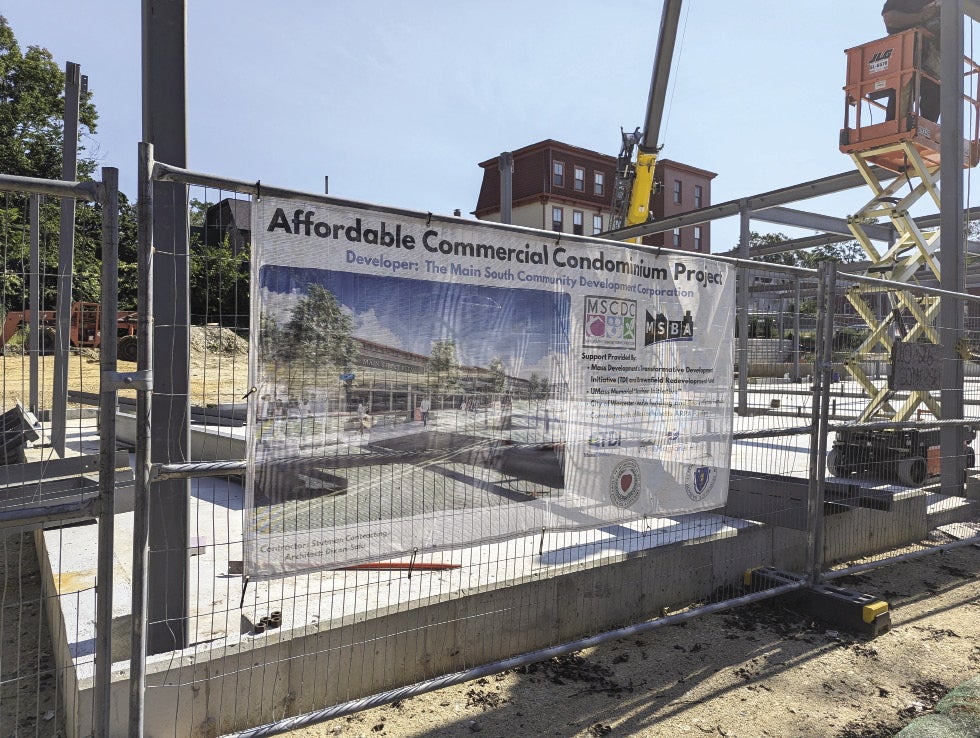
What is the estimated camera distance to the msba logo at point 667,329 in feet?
12.4

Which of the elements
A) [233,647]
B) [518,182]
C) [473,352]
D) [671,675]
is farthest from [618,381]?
[518,182]

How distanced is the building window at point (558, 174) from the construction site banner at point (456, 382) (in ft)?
132

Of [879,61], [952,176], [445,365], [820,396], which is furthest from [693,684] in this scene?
[879,61]

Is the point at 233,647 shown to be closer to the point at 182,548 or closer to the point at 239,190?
the point at 182,548

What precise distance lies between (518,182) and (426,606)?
43109 mm

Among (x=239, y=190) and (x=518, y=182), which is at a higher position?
(x=518, y=182)

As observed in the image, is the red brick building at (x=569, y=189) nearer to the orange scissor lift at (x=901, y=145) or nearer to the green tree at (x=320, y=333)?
the orange scissor lift at (x=901, y=145)

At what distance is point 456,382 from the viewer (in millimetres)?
3113

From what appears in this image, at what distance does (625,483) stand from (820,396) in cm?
186

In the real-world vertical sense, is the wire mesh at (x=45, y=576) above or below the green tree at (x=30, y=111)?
below

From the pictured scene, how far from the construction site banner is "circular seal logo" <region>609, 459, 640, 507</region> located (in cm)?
1

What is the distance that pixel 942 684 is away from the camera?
3730mm

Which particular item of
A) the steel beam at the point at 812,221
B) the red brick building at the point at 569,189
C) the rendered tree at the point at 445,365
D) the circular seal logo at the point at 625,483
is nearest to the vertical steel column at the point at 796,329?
the circular seal logo at the point at 625,483

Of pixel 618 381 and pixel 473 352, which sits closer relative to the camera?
pixel 473 352
